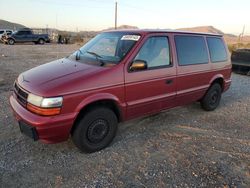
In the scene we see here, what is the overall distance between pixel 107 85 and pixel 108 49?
0.92 metres

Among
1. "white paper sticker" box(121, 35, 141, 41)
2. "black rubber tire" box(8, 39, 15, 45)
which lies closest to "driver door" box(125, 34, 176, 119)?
"white paper sticker" box(121, 35, 141, 41)

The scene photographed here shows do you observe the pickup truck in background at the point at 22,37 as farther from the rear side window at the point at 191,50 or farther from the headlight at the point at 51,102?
the headlight at the point at 51,102

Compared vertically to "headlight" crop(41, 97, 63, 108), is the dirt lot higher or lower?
lower

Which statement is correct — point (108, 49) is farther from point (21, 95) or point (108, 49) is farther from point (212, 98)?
point (212, 98)

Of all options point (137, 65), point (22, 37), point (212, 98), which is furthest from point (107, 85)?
point (22, 37)

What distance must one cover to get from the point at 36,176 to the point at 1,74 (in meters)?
7.24

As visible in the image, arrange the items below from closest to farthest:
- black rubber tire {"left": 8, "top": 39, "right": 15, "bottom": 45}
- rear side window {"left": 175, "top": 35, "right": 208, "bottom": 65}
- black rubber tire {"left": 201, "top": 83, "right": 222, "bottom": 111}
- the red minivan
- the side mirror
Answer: the red minivan
the side mirror
rear side window {"left": 175, "top": 35, "right": 208, "bottom": 65}
black rubber tire {"left": 201, "top": 83, "right": 222, "bottom": 111}
black rubber tire {"left": 8, "top": 39, "right": 15, "bottom": 45}

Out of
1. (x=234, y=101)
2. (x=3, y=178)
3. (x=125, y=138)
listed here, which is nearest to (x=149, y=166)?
(x=125, y=138)

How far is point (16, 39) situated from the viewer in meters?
28.7

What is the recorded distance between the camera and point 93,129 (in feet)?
12.6

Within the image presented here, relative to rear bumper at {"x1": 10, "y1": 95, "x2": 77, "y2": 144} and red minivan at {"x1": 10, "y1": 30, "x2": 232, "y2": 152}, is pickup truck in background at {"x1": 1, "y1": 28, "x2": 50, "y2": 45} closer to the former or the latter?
red minivan at {"x1": 10, "y1": 30, "x2": 232, "y2": 152}

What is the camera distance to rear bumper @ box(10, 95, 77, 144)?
330 cm

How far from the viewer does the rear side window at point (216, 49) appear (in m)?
5.69

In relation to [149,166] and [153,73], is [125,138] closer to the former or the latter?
[149,166]
